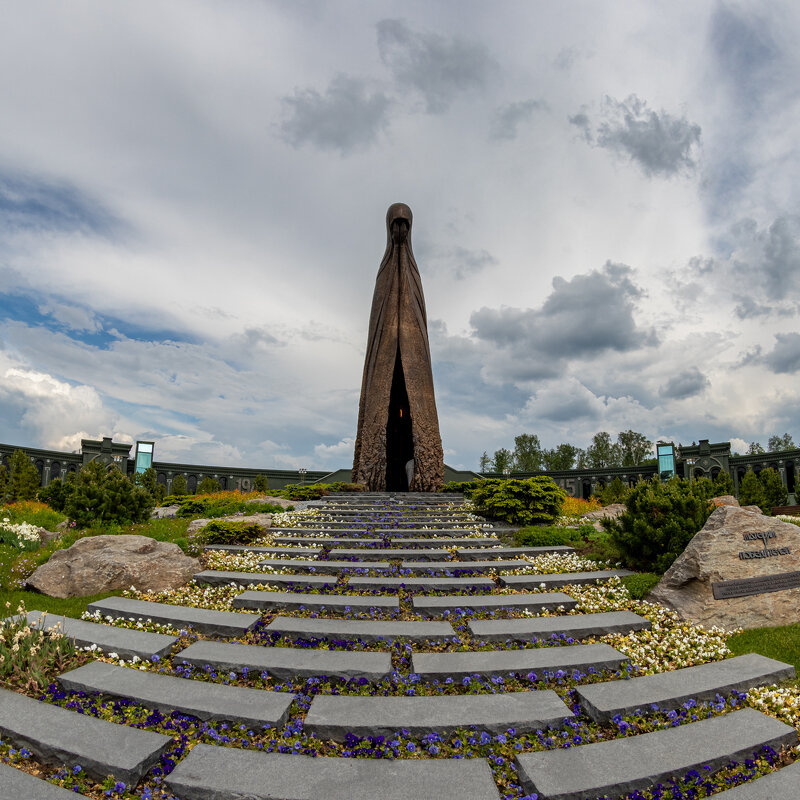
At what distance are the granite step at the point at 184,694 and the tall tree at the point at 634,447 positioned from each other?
67.0 meters

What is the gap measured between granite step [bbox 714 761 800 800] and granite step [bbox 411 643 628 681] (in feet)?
4.59

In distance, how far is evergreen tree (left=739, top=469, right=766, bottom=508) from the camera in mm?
16672

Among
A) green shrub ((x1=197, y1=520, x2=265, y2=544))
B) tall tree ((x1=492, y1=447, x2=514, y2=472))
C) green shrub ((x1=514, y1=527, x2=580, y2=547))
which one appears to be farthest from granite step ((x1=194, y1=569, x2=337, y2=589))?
tall tree ((x1=492, y1=447, x2=514, y2=472))

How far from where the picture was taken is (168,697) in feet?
11.3

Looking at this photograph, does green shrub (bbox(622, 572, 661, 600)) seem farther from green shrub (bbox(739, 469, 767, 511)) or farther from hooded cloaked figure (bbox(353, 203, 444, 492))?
green shrub (bbox(739, 469, 767, 511))

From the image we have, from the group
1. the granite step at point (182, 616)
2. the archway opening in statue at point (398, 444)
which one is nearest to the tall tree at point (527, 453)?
the archway opening in statue at point (398, 444)

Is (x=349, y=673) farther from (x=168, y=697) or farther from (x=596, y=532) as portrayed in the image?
(x=596, y=532)

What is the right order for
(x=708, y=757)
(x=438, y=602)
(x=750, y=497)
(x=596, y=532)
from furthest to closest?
(x=750, y=497) → (x=596, y=532) → (x=438, y=602) → (x=708, y=757)

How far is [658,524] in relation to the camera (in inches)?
268

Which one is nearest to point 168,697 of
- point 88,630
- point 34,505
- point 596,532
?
point 88,630

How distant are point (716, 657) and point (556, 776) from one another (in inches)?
109

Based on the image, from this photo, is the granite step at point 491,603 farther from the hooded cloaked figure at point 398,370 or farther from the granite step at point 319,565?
the hooded cloaked figure at point 398,370

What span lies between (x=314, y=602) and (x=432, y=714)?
8.43 ft

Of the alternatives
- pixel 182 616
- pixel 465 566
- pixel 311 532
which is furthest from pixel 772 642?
pixel 311 532
